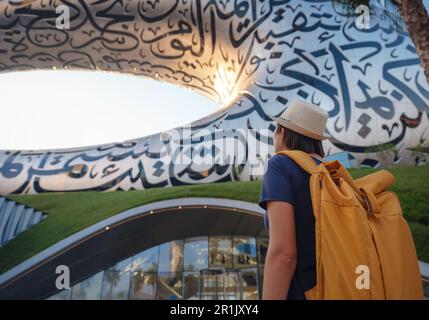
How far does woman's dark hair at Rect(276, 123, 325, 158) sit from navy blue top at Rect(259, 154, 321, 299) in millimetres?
206

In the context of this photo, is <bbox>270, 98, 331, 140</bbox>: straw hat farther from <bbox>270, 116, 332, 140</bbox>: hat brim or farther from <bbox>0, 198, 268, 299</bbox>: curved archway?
<bbox>0, 198, 268, 299</bbox>: curved archway

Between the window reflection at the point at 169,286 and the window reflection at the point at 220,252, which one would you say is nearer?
the window reflection at the point at 169,286

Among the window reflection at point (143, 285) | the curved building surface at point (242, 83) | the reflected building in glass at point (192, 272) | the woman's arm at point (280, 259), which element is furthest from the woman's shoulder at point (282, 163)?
the window reflection at point (143, 285)

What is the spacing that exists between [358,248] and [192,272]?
7367mm

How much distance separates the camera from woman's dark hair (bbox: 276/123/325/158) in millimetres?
1462

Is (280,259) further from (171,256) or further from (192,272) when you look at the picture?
(192,272)

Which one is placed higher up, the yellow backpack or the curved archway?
the curved archway

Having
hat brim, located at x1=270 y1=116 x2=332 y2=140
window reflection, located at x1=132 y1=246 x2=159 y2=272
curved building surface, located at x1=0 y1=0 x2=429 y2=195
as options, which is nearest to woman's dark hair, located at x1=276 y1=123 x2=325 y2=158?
hat brim, located at x1=270 y1=116 x2=332 y2=140

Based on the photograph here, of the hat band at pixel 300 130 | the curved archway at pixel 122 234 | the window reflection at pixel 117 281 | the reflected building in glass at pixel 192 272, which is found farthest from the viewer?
the reflected building in glass at pixel 192 272

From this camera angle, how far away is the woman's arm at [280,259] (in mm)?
1100

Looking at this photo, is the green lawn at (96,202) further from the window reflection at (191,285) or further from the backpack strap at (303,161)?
the backpack strap at (303,161)

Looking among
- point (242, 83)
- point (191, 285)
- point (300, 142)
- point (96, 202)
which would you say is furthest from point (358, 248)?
point (242, 83)

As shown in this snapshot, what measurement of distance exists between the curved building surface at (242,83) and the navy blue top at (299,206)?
18.6 ft

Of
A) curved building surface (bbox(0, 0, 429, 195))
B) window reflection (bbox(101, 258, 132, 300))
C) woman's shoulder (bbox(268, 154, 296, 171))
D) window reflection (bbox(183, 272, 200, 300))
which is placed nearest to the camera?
woman's shoulder (bbox(268, 154, 296, 171))
